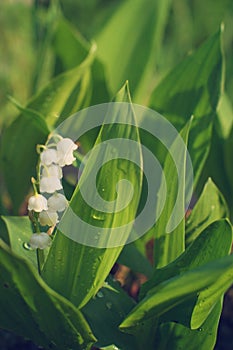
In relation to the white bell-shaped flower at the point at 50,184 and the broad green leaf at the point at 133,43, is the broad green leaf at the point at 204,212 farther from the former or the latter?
the broad green leaf at the point at 133,43

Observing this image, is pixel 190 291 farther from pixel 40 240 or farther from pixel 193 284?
pixel 40 240

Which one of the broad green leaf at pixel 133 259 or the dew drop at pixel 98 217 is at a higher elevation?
the dew drop at pixel 98 217

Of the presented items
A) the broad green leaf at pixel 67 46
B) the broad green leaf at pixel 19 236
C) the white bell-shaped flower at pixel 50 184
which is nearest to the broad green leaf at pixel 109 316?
the broad green leaf at pixel 19 236

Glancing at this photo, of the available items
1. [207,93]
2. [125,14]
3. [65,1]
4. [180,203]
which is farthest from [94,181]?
[65,1]

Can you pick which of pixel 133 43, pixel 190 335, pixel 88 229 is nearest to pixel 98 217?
pixel 88 229

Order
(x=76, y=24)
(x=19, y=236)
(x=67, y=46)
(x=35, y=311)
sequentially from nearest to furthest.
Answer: (x=35, y=311) → (x=19, y=236) → (x=67, y=46) → (x=76, y=24)

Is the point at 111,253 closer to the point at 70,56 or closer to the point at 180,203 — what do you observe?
the point at 180,203
